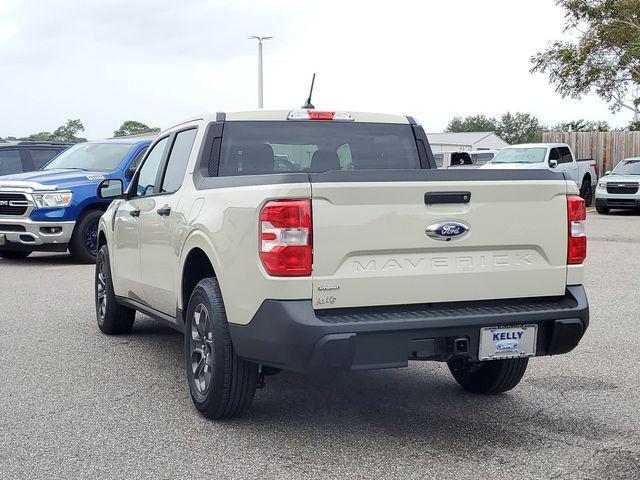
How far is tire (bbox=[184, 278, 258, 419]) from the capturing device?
207 inches

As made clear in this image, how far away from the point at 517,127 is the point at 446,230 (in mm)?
117157

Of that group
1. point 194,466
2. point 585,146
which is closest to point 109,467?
point 194,466

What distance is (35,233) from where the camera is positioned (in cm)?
1429

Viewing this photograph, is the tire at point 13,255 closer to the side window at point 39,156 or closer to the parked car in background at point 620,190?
the side window at point 39,156

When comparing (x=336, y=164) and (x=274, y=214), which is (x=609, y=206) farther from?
(x=274, y=214)

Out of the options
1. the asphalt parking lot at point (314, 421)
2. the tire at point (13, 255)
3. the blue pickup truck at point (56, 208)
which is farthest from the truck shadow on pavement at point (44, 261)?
the asphalt parking lot at point (314, 421)

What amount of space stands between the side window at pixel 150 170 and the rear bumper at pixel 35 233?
7.10m

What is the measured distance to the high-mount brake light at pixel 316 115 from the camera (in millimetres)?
6480

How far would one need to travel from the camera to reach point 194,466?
4.73 meters

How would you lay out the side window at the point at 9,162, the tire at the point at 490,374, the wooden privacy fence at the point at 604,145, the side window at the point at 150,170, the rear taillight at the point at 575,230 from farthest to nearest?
the wooden privacy fence at the point at 604,145 → the side window at the point at 9,162 → the side window at the point at 150,170 → the tire at the point at 490,374 → the rear taillight at the point at 575,230

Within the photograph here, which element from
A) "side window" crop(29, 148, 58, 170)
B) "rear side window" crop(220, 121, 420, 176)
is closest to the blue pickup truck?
"side window" crop(29, 148, 58, 170)

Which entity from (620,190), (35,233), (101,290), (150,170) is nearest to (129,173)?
(35,233)

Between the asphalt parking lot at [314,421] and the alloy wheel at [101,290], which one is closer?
the asphalt parking lot at [314,421]

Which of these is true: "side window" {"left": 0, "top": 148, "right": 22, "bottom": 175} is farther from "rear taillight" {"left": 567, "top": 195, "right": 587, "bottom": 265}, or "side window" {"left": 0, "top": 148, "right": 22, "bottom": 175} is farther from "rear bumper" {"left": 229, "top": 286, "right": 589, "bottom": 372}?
"rear taillight" {"left": 567, "top": 195, "right": 587, "bottom": 265}
